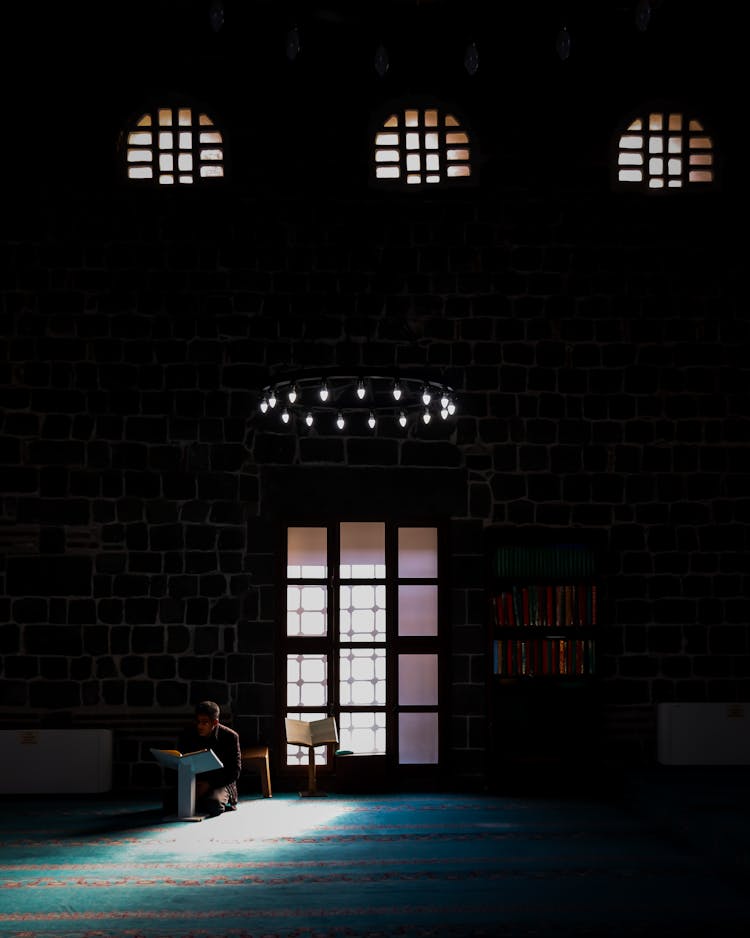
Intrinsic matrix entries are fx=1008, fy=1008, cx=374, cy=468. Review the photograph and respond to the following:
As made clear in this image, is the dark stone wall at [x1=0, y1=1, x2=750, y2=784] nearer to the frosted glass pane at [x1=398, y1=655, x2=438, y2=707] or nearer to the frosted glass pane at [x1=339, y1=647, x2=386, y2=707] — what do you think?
the frosted glass pane at [x1=398, y1=655, x2=438, y2=707]

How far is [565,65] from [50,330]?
453 cm

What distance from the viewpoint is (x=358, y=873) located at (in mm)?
5602

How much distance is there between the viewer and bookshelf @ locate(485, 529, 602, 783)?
7.50 metres

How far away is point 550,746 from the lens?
24.9 feet

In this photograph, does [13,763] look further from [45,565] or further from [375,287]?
[375,287]

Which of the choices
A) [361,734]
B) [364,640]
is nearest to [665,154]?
[364,640]

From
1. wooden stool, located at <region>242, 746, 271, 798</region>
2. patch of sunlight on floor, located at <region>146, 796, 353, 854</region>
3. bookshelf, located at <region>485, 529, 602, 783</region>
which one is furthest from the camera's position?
bookshelf, located at <region>485, 529, 602, 783</region>

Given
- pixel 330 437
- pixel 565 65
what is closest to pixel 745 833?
pixel 330 437

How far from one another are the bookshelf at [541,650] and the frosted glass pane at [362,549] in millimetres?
844

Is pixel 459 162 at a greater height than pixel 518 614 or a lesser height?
greater

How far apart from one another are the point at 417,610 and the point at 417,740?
99 cm

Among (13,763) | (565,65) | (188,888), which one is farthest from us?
(565,65)

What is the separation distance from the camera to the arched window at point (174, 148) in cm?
790

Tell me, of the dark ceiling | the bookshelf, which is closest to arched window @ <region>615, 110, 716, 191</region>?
the dark ceiling
